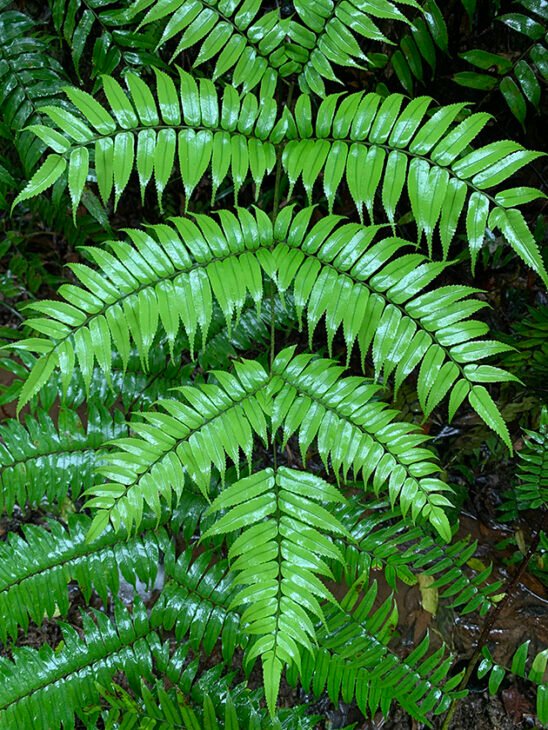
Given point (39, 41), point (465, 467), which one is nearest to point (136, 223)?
point (39, 41)

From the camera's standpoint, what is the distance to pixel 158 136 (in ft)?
6.86

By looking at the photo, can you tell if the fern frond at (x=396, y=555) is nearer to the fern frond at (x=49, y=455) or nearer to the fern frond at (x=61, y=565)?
the fern frond at (x=61, y=565)

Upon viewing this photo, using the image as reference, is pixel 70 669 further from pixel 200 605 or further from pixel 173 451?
pixel 173 451

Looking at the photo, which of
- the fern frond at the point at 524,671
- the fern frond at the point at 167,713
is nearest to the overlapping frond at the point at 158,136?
the fern frond at the point at 167,713

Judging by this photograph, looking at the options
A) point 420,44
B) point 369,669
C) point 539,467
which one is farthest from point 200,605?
point 420,44

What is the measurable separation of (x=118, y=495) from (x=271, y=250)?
3.33ft

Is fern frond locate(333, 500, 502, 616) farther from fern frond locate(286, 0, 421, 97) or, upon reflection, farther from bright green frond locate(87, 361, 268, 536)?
fern frond locate(286, 0, 421, 97)

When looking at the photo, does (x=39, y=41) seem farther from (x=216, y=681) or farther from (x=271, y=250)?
(x=216, y=681)

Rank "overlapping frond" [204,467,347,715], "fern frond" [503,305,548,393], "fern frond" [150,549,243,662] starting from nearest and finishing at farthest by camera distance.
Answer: "overlapping frond" [204,467,347,715], "fern frond" [150,549,243,662], "fern frond" [503,305,548,393]

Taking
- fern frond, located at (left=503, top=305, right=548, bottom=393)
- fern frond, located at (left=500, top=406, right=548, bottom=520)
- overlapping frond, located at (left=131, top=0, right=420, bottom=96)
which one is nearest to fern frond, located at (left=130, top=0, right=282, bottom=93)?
overlapping frond, located at (left=131, top=0, right=420, bottom=96)

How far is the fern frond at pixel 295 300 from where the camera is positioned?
6.44 ft

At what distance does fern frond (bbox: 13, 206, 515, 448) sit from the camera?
77.2 inches

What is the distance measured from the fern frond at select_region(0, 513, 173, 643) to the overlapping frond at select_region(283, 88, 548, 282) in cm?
155

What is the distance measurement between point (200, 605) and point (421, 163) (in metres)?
1.86
